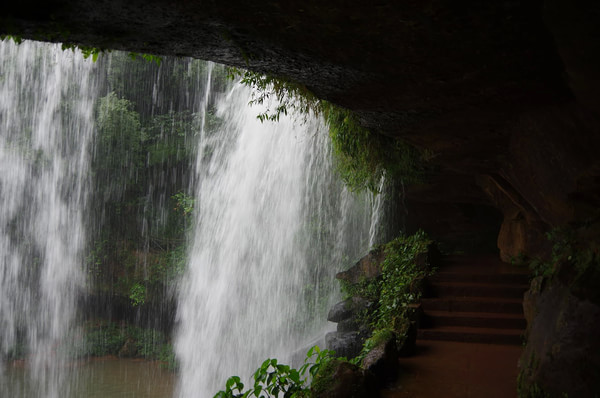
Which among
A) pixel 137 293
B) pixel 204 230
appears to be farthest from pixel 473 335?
pixel 137 293

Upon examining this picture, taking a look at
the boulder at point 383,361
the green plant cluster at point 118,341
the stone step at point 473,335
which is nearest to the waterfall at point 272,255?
the green plant cluster at point 118,341

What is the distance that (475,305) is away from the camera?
777cm

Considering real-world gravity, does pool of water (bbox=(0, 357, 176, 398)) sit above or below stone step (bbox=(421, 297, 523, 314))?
below

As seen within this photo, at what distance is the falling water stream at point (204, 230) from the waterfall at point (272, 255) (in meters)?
0.03

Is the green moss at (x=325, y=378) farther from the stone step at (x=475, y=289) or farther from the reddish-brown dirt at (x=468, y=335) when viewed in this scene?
the stone step at (x=475, y=289)

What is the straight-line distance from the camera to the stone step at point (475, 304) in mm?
7543

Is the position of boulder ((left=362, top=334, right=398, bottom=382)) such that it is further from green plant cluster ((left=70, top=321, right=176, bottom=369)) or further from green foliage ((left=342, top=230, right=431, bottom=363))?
green plant cluster ((left=70, top=321, right=176, bottom=369))

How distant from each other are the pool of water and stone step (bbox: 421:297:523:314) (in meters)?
8.29

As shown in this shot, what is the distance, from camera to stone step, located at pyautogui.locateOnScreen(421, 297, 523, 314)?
754 centimetres

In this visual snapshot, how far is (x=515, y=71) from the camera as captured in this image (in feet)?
11.3

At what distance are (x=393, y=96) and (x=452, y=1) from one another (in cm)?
169

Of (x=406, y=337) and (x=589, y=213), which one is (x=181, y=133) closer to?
(x=406, y=337)

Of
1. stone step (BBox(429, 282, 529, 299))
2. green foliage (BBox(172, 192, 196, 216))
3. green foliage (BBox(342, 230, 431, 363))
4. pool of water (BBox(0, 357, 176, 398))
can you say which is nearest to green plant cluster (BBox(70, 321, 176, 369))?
pool of water (BBox(0, 357, 176, 398))

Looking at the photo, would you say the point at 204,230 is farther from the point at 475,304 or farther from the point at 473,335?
the point at 473,335
